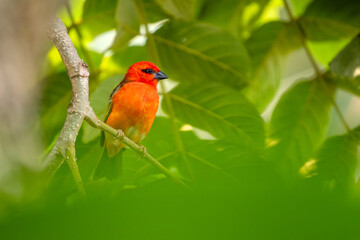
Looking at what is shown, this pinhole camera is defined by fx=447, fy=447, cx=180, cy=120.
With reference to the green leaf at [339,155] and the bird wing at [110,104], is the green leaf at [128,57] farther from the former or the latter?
the green leaf at [339,155]

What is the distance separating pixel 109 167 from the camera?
1.71 feet

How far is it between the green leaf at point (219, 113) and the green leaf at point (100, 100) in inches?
6.7

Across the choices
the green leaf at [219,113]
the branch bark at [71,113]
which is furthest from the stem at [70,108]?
the green leaf at [219,113]

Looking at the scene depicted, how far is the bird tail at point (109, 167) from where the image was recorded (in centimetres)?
48

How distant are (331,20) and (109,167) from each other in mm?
852

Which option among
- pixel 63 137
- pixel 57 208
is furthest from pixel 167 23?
pixel 57 208

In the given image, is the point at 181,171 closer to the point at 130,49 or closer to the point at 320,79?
the point at 130,49

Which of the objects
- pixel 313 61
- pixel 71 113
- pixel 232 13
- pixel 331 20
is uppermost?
pixel 232 13

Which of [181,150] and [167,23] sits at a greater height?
[167,23]

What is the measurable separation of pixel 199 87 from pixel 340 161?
0.30m

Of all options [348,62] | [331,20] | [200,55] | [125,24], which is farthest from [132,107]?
[331,20]

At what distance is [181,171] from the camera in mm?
584

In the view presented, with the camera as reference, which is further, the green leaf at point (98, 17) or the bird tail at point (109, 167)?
the green leaf at point (98, 17)

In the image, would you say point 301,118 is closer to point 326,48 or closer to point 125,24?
point 326,48
